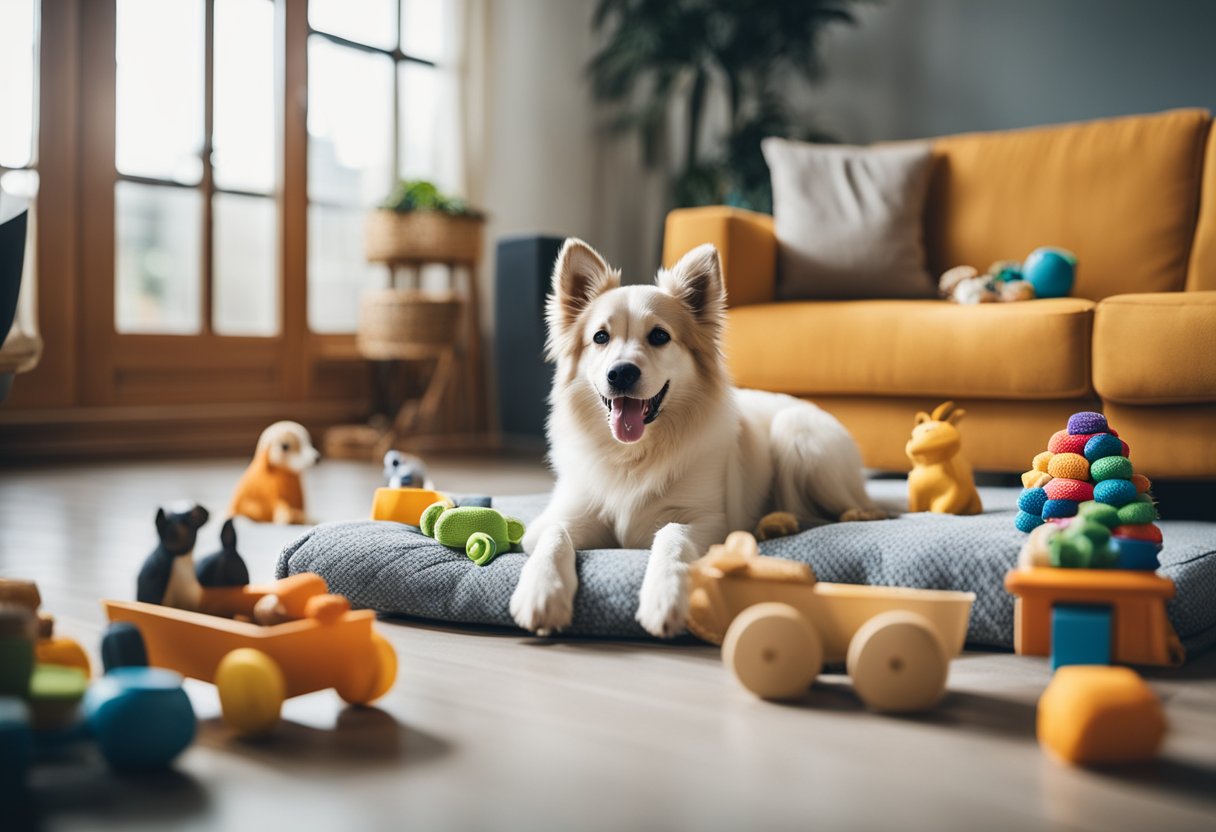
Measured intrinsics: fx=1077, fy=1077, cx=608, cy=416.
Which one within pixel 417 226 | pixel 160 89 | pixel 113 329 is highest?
pixel 160 89

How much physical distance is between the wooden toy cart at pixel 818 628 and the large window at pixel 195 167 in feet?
14.4

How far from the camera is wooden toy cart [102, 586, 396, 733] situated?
1309 mm

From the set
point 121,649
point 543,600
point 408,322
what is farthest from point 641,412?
point 408,322

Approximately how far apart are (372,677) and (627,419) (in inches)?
31.6

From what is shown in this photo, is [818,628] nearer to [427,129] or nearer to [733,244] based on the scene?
[733,244]

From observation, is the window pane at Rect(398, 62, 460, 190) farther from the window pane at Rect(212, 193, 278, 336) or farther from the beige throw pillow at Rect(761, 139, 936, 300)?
the beige throw pillow at Rect(761, 139, 936, 300)

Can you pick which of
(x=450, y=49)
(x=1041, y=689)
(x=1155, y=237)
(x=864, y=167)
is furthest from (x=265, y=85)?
(x=1041, y=689)

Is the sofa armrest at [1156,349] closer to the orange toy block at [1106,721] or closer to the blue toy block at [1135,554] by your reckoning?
the blue toy block at [1135,554]

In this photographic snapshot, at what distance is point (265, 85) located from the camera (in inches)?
220

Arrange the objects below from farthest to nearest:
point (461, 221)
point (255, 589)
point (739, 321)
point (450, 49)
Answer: point (450, 49)
point (461, 221)
point (739, 321)
point (255, 589)

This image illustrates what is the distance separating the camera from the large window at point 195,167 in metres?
5.11

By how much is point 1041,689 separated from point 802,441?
0.93 meters

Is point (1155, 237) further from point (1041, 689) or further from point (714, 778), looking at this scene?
point (714, 778)

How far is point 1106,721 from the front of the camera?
1.19m
